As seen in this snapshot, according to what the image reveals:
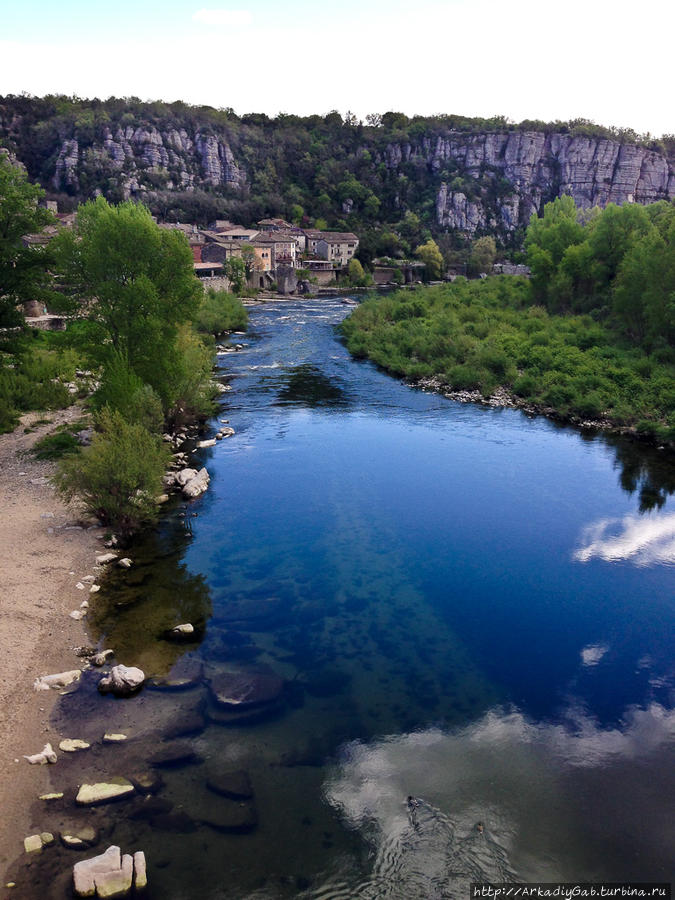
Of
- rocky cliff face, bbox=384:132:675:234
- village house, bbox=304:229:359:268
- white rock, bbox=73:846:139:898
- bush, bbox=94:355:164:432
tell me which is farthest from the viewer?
rocky cliff face, bbox=384:132:675:234

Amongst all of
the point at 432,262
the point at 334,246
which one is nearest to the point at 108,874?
the point at 432,262

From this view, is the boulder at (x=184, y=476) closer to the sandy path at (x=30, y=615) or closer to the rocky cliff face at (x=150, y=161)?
the sandy path at (x=30, y=615)

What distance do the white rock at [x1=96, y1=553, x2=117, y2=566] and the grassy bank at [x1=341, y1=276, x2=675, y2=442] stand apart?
19.9m

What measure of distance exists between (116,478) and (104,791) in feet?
25.0

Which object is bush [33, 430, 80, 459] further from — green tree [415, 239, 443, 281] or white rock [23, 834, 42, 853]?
green tree [415, 239, 443, 281]

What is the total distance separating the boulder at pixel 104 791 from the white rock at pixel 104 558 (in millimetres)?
6018

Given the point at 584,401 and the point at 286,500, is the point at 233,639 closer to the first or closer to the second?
the point at 286,500

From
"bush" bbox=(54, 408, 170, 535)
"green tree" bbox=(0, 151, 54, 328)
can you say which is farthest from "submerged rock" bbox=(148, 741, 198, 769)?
"green tree" bbox=(0, 151, 54, 328)

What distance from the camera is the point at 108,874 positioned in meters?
6.64

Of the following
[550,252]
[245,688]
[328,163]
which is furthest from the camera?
[328,163]

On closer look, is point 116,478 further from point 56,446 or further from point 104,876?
point 104,876

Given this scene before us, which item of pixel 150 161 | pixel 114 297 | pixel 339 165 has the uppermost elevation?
pixel 339 165

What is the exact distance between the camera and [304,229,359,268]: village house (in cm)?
8400

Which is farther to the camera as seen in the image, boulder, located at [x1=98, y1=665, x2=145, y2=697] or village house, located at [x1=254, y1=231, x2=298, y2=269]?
village house, located at [x1=254, y1=231, x2=298, y2=269]
